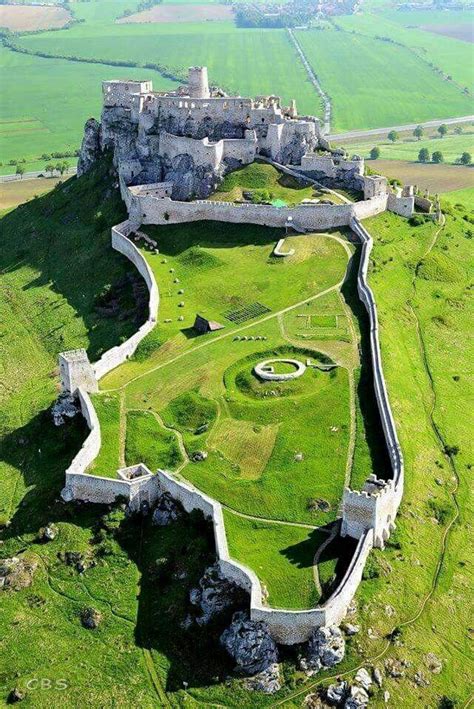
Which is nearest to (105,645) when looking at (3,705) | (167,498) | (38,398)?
(3,705)

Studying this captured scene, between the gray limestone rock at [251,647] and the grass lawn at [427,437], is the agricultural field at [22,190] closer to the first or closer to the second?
the grass lawn at [427,437]

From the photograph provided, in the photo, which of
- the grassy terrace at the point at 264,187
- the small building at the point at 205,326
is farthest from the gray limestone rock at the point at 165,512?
the grassy terrace at the point at 264,187

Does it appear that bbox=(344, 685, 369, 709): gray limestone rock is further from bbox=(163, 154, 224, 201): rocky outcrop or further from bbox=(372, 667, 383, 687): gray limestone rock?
bbox=(163, 154, 224, 201): rocky outcrop

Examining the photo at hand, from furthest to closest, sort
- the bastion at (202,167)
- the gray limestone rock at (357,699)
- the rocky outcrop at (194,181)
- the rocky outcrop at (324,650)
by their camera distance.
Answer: the rocky outcrop at (194,181) < the bastion at (202,167) < the rocky outcrop at (324,650) < the gray limestone rock at (357,699)

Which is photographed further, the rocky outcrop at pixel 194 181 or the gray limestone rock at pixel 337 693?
the rocky outcrop at pixel 194 181

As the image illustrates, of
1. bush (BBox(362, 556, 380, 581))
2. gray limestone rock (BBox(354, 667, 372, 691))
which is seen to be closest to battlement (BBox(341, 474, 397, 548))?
bush (BBox(362, 556, 380, 581))

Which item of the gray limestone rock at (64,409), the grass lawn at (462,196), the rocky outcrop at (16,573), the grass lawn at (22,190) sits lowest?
the grass lawn at (22,190)
